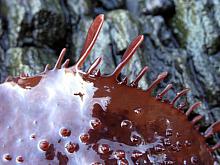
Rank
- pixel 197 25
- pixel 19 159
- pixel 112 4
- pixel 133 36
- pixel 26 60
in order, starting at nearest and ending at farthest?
pixel 19 159 < pixel 26 60 < pixel 133 36 < pixel 197 25 < pixel 112 4

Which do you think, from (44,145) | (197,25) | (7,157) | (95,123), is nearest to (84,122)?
(95,123)

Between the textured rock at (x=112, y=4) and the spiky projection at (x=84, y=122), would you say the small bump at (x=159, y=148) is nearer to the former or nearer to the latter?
the spiky projection at (x=84, y=122)

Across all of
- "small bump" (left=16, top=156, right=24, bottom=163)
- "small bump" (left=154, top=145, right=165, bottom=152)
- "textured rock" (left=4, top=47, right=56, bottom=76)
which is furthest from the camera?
"textured rock" (left=4, top=47, right=56, bottom=76)

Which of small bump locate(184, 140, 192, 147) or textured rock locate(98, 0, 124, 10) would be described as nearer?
small bump locate(184, 140, 192, 147)

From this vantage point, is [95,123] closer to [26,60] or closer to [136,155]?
[136,155]

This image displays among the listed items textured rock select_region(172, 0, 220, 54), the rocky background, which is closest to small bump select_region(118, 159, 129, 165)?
the rocky background

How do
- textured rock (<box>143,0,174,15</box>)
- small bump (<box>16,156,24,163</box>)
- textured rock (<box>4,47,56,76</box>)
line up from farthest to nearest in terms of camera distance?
1. textured rock (<box>143,0,174,15</box>)
2. textured rock (<box>4,47,56,76</box>)
3. small bump (<box>16,156,24,163</box>)

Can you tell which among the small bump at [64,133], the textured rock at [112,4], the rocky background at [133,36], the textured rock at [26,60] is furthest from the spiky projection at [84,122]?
the textured rock at [112,4]

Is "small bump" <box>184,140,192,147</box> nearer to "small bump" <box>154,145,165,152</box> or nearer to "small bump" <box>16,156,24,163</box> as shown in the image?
"small bump" <box>154,145,165,152</box>

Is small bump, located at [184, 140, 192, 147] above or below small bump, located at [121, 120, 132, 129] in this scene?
below
